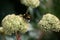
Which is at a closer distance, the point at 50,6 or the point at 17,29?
the point at 17,29

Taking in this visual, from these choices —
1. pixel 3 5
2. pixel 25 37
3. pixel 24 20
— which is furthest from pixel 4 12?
pixel 24 20

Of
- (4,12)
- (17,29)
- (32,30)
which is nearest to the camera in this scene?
(17,29)

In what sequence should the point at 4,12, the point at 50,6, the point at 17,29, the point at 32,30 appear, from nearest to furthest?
1. the point at 17,29
2. the point at 4,12
3. the point at 32,30
4. the point at 50,6

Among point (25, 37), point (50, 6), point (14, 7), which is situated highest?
point (50, 6)

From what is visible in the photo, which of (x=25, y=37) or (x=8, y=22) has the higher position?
(x=25, y=37)

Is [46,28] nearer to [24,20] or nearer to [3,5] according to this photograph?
[24,20]

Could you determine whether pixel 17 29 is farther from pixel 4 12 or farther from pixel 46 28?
pixel 4 12

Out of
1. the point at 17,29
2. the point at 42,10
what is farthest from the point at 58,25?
the point at 42,10

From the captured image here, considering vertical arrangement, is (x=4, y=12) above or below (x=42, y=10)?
below

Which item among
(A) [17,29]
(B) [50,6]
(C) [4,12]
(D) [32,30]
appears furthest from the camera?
(B) [50,6]
